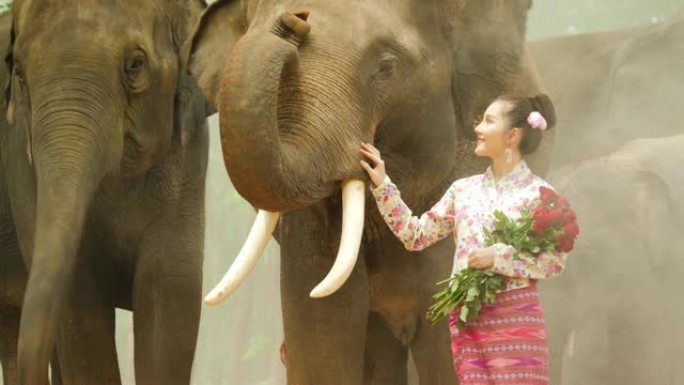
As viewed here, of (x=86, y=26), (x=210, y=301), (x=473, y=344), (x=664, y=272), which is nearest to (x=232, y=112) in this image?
(x=210, y=301)

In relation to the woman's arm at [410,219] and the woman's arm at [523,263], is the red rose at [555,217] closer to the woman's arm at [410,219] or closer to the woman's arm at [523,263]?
the woman's arm at [523,263]

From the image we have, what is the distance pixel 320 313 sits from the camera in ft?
20.0

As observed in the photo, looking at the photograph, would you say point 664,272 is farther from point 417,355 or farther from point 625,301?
point 417,355

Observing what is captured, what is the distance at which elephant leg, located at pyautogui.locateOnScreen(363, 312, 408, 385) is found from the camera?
278 inches

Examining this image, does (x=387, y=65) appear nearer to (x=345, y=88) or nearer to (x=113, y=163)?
(x=345, y=88)

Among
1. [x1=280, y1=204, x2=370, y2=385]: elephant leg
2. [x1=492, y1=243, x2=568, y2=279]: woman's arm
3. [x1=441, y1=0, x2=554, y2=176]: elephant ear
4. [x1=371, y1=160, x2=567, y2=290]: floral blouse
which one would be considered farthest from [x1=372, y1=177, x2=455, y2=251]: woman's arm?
[x1=441, y1=0, x2=554, y2=176]: elephant ear

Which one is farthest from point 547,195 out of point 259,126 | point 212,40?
point 212,40

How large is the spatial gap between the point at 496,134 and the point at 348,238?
590 mm

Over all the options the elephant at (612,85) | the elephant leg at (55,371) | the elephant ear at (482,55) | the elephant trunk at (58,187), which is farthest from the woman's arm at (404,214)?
the elephant at (612,85)

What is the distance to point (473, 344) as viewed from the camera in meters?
5.34

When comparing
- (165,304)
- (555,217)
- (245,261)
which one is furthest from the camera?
(165,304)

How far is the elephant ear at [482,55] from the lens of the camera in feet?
20.4

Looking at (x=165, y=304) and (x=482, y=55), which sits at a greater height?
(x=482, y=55)

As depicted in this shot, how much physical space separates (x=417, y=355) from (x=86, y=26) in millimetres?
1829
